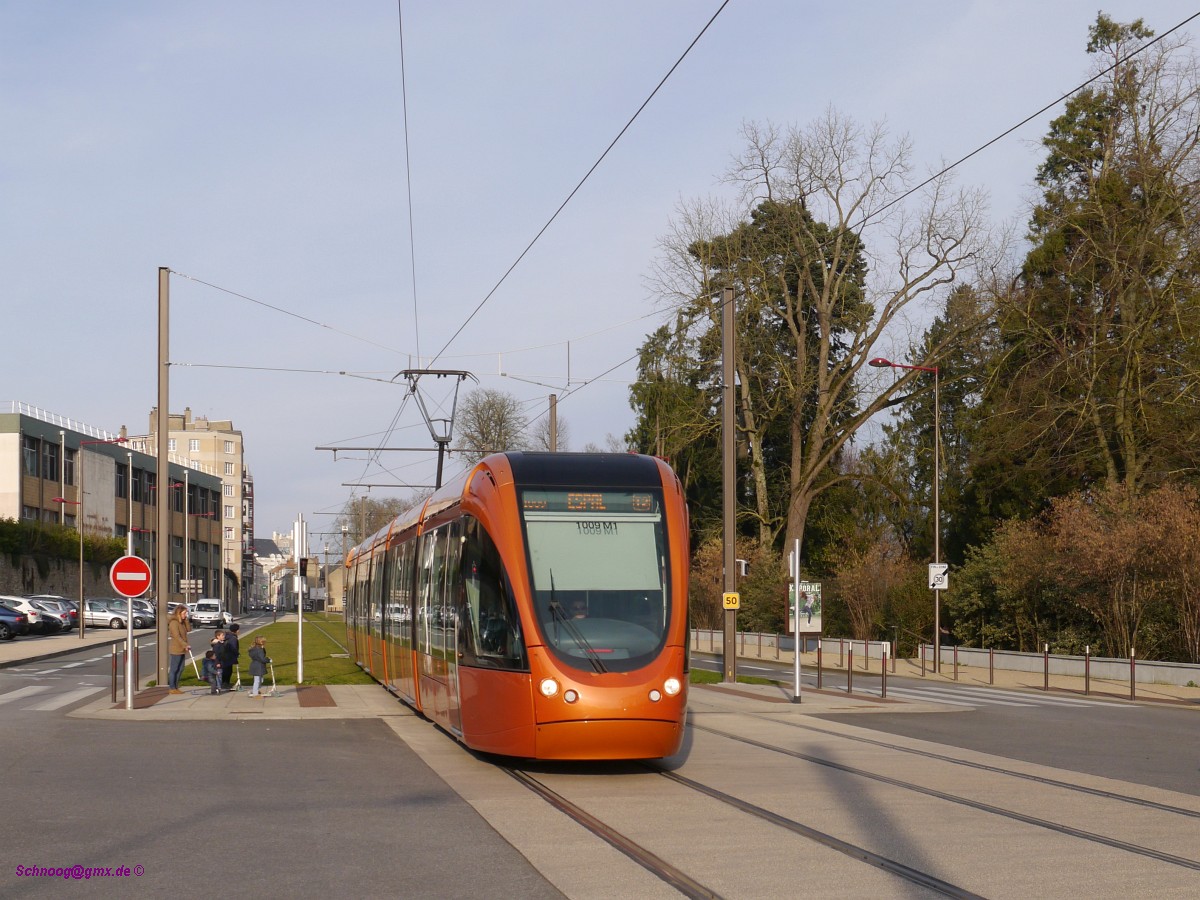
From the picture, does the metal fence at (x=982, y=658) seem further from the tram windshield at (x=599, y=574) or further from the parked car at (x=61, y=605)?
the parked car at (x=61, y=605)

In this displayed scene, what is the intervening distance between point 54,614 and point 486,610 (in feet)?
166

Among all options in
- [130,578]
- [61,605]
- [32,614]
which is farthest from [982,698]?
[61,605]

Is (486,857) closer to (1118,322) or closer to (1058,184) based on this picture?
(1118,322)

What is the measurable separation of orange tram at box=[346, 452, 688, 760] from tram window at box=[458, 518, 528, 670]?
0.02 metres

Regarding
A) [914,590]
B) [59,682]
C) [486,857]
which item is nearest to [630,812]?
[486,857]

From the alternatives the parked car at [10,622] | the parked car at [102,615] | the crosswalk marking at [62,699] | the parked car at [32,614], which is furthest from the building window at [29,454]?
the crosswalk marking at [62,699]

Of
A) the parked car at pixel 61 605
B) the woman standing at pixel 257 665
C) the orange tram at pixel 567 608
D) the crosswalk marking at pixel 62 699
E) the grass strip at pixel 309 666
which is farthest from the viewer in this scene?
the parked car at pixel 61 605

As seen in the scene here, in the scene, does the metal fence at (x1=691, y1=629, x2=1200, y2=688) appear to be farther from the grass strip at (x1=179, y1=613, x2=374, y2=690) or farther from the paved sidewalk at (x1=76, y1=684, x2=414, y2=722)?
the paved sidewalk at (x1=76, y1=684, x2=414, y2=722)

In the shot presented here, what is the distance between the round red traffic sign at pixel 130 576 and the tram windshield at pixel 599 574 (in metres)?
10.4

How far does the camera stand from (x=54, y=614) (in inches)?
2287

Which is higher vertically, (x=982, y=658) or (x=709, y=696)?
(x=709, y=696)

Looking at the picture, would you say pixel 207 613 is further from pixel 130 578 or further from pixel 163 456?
pixel 130 578

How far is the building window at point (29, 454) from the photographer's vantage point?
251 feet

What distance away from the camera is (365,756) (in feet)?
48.5
